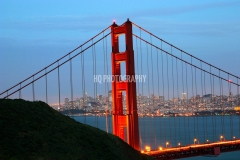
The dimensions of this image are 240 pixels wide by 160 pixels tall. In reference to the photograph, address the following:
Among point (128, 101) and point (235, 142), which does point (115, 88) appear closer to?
point (128, 101)

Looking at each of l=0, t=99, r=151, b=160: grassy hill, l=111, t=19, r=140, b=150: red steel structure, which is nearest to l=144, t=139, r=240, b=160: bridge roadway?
l=111, t=19, r=140, b=150: red steel structure

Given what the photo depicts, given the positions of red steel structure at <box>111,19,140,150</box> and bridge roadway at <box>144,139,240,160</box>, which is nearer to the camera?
red steel structure at <box>111,19,140,150</box>

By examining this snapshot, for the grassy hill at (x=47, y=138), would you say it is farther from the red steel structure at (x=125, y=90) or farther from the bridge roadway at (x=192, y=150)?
the bridge roadway at (x=192, y=150)

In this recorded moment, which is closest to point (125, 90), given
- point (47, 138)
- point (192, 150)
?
point (192, 150)

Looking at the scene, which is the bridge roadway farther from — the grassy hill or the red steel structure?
the grassy hill

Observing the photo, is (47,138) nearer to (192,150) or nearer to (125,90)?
(125,90)

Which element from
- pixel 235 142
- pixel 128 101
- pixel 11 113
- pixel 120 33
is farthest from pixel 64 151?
pixel 235 142
